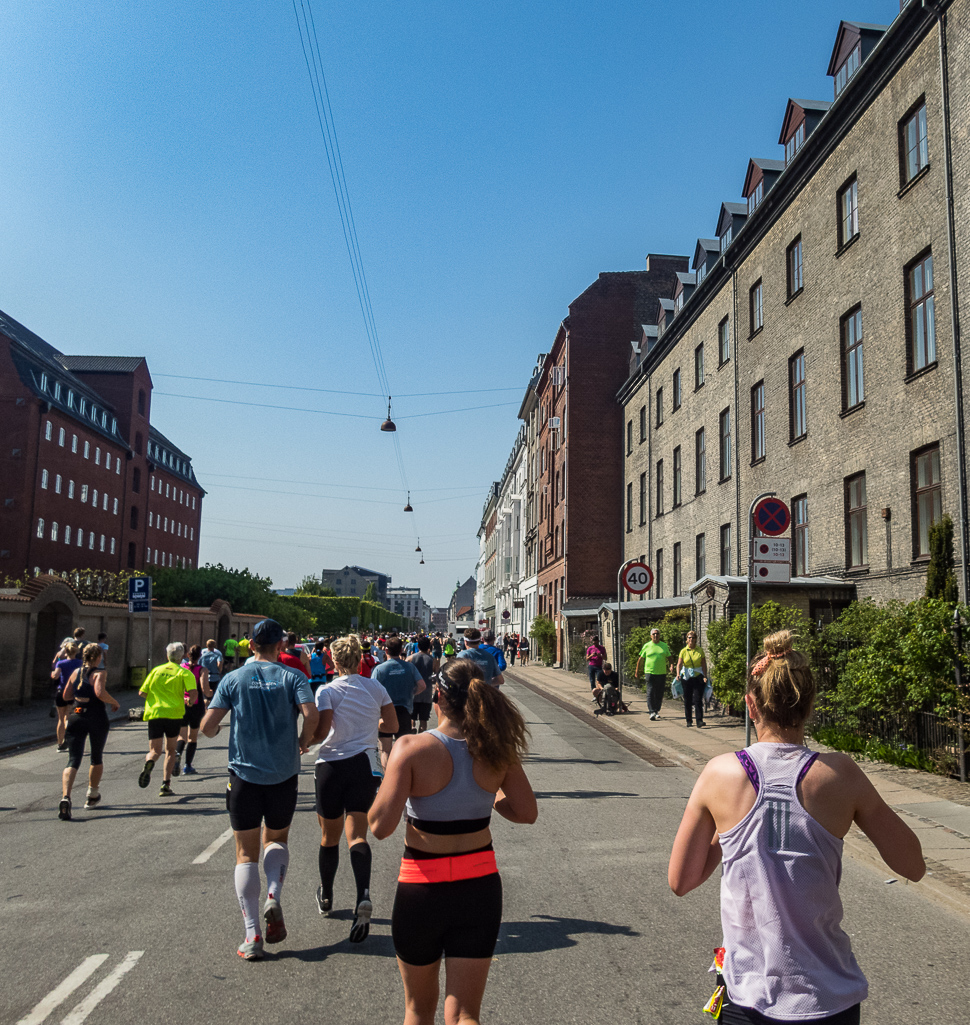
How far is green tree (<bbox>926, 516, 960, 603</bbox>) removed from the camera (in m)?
14.3

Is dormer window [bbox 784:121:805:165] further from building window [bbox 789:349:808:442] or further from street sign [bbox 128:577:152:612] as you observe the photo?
street sign [bbox 128:577:152:612]

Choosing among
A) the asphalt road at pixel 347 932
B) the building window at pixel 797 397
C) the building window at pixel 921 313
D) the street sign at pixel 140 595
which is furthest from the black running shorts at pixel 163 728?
the building window at pixel 797 397

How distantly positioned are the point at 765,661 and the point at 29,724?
1956 centimetres

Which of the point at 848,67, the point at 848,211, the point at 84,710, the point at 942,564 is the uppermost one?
the point at 848,67

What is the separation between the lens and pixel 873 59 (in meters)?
18.4

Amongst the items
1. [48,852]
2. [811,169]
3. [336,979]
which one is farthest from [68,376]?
[336,979]

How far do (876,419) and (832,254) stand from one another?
4479 millimetres

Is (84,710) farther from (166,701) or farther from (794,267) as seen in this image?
(794,267)

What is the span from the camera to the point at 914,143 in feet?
57.7

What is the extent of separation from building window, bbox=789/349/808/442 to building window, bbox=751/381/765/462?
201 centimetres

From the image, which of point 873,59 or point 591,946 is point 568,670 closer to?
point 873,59

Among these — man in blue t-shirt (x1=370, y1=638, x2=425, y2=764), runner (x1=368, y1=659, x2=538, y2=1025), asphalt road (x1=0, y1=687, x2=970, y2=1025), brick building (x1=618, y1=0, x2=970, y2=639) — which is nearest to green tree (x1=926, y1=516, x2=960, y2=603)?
brick building (x1=618, y1=0, x2=970, y2=639)

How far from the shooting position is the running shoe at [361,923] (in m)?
5.46

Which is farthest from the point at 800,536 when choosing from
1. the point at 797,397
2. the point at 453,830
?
the point at 453,830
